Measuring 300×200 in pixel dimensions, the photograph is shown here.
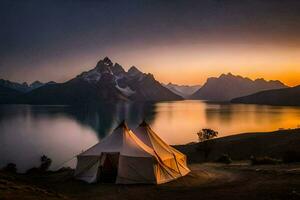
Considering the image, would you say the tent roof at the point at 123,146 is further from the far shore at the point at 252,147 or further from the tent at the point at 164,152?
the far shore at the point at 252,147

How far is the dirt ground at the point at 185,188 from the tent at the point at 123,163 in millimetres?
843

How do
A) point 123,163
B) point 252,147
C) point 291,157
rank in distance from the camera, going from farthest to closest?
point 252,147 → point 291,157 → point 123,163

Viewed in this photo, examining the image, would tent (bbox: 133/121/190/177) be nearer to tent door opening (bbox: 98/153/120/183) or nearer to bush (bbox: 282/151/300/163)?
tent door opening (bbox: 98/153/120/183)

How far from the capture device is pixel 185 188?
19.5 meters

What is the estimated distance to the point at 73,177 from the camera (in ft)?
75.8

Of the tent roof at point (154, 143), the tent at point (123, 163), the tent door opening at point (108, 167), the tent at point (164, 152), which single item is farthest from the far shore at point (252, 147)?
the tent door opening at point (108, 167)

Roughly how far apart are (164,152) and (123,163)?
341 centimetres

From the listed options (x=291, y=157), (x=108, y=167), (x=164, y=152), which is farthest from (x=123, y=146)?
(x=291, y=157)

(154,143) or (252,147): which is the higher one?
(154,143)

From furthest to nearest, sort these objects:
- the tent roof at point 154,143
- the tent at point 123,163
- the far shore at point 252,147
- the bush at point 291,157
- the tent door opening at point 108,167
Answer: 1. the far shore at point 252,147
2. the bush at point 291,157
3. the tent roof at point 154,143
4. the tent door opening at point 108,167
5. the tent at point 123,163

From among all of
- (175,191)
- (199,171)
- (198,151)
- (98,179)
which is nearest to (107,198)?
(175,191)

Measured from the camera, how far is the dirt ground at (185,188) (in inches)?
552

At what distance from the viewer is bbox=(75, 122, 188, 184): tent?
71.3 ft

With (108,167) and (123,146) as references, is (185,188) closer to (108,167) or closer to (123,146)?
(123,146)
